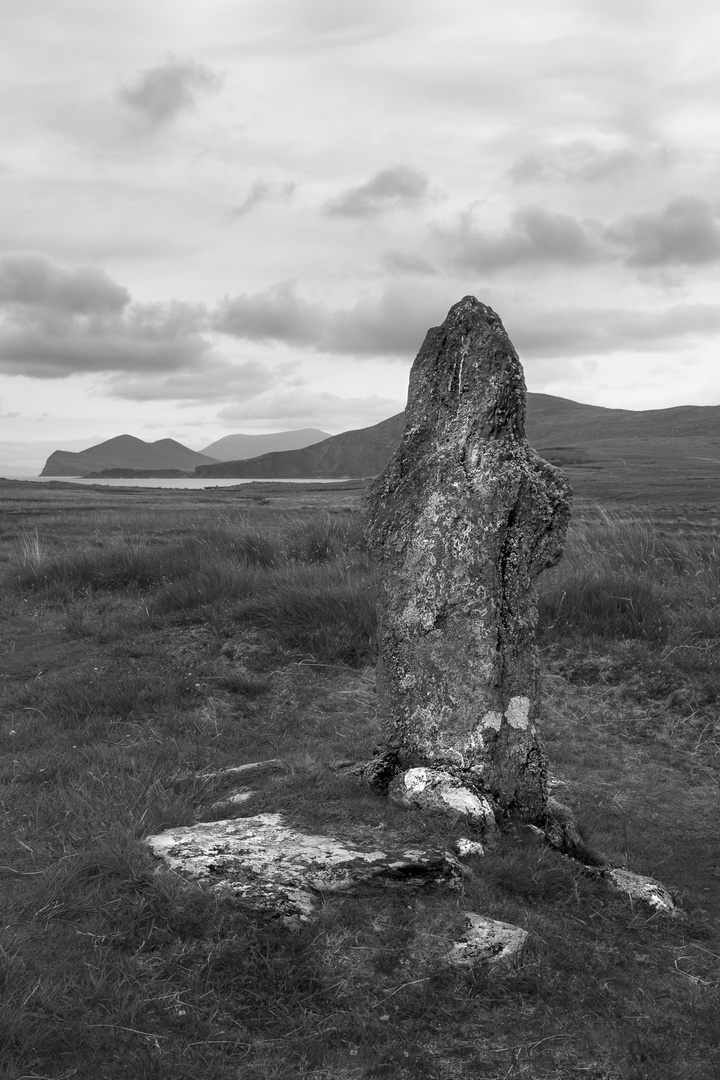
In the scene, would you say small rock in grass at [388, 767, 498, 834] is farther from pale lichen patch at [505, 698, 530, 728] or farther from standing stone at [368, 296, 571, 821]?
pale lichen patch at [505, 698, 530, 728]

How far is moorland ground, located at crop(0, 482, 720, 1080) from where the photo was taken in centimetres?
347

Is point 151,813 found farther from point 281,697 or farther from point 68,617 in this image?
point 68,617

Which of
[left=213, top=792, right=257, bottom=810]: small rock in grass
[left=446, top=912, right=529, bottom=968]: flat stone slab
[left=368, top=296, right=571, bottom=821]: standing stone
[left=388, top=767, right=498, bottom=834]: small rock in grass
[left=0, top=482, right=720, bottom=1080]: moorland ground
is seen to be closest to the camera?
[left=0, top=482, right=720, bottom=1080]: moorland ground

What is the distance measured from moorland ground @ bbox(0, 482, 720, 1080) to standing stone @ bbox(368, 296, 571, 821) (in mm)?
544

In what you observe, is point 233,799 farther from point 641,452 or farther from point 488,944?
point 641,452

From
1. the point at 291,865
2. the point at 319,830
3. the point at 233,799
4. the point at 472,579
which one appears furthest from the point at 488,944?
the point at 472,579

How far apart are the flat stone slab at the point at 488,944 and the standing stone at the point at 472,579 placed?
125 centimetres

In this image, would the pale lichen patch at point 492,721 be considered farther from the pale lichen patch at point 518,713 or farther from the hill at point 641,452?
the hill at point 641,452

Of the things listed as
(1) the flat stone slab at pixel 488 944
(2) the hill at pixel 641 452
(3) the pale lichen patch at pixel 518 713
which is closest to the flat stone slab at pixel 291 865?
(1) the flat stone slab at pixel 488 944

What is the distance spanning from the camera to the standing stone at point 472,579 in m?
5.48

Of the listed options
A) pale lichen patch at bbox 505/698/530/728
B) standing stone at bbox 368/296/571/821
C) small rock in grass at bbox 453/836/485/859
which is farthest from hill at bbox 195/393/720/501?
small rock in grass at bbox 453/836/485/859

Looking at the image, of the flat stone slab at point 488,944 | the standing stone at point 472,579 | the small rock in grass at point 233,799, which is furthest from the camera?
the standing stone at point 472,579

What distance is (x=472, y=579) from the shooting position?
5566 mm

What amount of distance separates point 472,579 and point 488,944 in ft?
7.48
